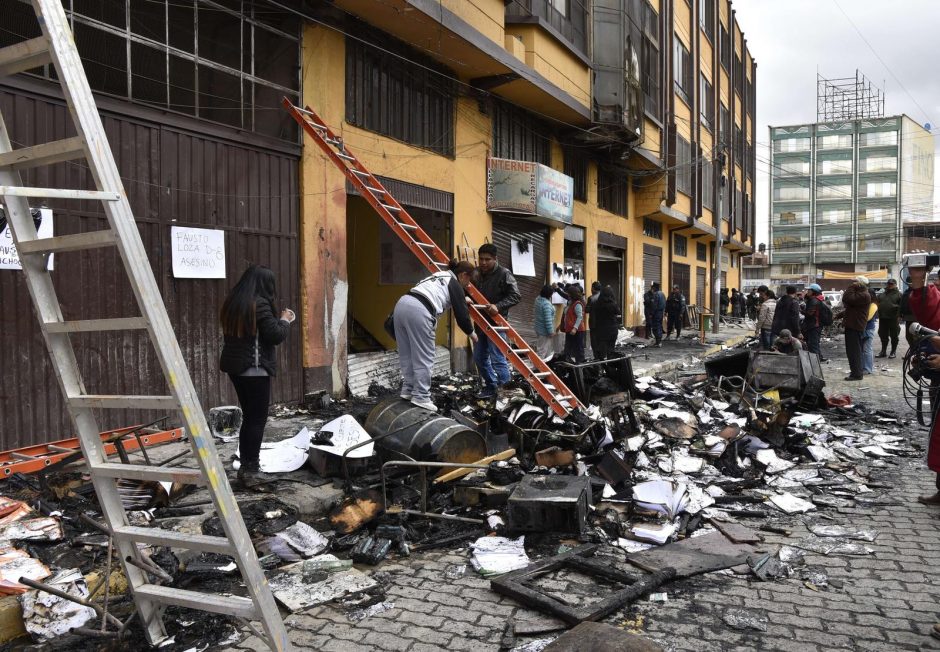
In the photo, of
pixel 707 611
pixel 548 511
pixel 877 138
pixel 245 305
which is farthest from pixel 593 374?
pixel 877 138

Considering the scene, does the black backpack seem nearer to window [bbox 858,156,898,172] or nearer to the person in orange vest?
the person in orange vest

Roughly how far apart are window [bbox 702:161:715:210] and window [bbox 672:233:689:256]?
1.71 metres

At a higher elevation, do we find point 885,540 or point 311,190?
point 311,190

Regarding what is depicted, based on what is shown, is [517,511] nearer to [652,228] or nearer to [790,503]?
[790,503]

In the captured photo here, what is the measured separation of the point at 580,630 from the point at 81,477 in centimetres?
400

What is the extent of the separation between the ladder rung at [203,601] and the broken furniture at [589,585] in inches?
62.2

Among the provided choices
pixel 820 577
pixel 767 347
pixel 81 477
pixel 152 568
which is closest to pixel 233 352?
pixel 81 477

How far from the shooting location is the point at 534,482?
15.4 feet

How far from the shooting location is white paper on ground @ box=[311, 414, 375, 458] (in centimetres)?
528

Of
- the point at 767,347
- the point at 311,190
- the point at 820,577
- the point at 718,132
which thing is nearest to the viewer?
the point at 820,577

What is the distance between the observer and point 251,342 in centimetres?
491

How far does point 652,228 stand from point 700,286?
30.3 feet

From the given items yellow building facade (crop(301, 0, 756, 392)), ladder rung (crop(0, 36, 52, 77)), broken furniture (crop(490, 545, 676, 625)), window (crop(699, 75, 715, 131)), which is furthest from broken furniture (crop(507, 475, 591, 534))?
window (crop(699, 75, 715, 131))

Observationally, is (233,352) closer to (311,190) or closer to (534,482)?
(534,482)
